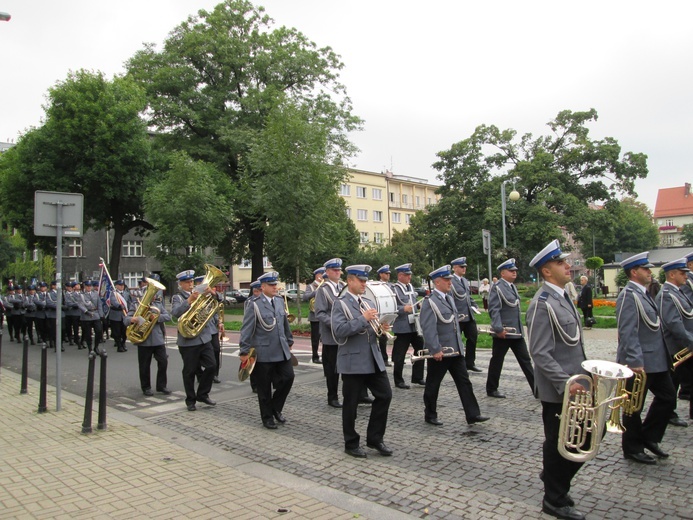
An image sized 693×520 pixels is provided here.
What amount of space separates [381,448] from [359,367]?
0.89 metres

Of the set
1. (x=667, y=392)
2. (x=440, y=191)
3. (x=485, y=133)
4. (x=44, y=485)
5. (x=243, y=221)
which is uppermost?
(x=485, y=133)

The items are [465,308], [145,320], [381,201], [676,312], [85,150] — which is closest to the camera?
[676,312]

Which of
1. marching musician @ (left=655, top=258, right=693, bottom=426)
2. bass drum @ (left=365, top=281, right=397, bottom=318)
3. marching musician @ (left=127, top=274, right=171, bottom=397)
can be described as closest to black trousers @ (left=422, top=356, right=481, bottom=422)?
bass drum @ (left=365, top=281, right=397, bottom=318)

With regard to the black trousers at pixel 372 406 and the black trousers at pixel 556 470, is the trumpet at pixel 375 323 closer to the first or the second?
the black trousers at pixel 372 406

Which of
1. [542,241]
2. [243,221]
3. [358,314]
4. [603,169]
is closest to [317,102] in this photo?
[243,221]

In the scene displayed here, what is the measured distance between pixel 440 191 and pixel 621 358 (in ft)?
121

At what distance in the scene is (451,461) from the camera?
5812mm

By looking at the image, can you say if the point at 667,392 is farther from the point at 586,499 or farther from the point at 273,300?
the point at 273,300

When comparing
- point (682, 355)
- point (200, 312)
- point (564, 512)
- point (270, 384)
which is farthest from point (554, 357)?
point (200, 312)

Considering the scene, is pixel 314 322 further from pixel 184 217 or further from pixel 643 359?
pixel 184 217

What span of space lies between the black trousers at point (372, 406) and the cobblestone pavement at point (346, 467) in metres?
0.22

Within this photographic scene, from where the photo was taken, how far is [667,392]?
5.67 metres

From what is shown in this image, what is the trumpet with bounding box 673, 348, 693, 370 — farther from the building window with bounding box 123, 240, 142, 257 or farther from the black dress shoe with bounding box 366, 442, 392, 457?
the building window with bounding box 123, 240, 142, 257

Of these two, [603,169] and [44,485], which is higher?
[603,169]
